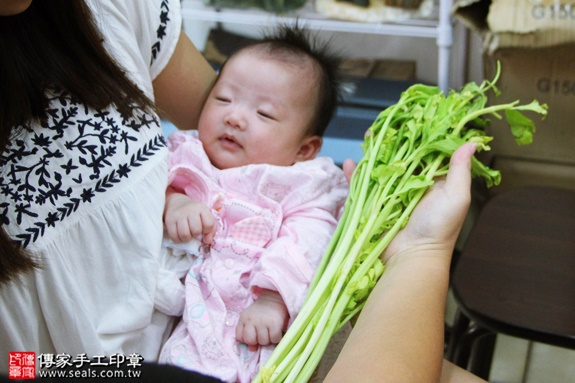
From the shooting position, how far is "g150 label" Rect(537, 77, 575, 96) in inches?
83.4

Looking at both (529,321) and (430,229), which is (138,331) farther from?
(529,321)

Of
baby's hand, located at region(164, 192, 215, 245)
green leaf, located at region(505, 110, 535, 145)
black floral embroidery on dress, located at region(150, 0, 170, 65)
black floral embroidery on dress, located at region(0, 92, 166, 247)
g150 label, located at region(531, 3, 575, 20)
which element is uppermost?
black floral embroidery on dress, located at region(150, 0, 170, 65)

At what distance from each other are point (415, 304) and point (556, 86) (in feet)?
4.52

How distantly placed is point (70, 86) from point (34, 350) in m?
0.41

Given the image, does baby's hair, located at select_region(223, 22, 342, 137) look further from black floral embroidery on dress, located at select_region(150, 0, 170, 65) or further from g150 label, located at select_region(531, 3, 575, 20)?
g150 label, located at select_region(531, 3, 575, 20)

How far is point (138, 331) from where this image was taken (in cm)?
111

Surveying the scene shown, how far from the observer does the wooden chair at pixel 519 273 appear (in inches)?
47.6

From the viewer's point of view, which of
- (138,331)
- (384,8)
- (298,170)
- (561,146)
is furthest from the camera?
(384,8)

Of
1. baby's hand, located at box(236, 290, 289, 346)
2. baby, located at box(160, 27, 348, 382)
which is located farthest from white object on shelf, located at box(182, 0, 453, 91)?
baby's hand, located at box(236, 290, 289, 346)

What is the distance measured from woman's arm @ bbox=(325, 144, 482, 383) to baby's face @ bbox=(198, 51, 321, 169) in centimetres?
35

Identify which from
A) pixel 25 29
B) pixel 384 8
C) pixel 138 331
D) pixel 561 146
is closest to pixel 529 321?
pixel 138 331

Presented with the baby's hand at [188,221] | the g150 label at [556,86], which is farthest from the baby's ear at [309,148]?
the g150 label at [556,86]

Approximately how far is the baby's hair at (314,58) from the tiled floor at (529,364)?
1085 millimetres

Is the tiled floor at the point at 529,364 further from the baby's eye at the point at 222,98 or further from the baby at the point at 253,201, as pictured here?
the baby's eye at the point at 222,98
